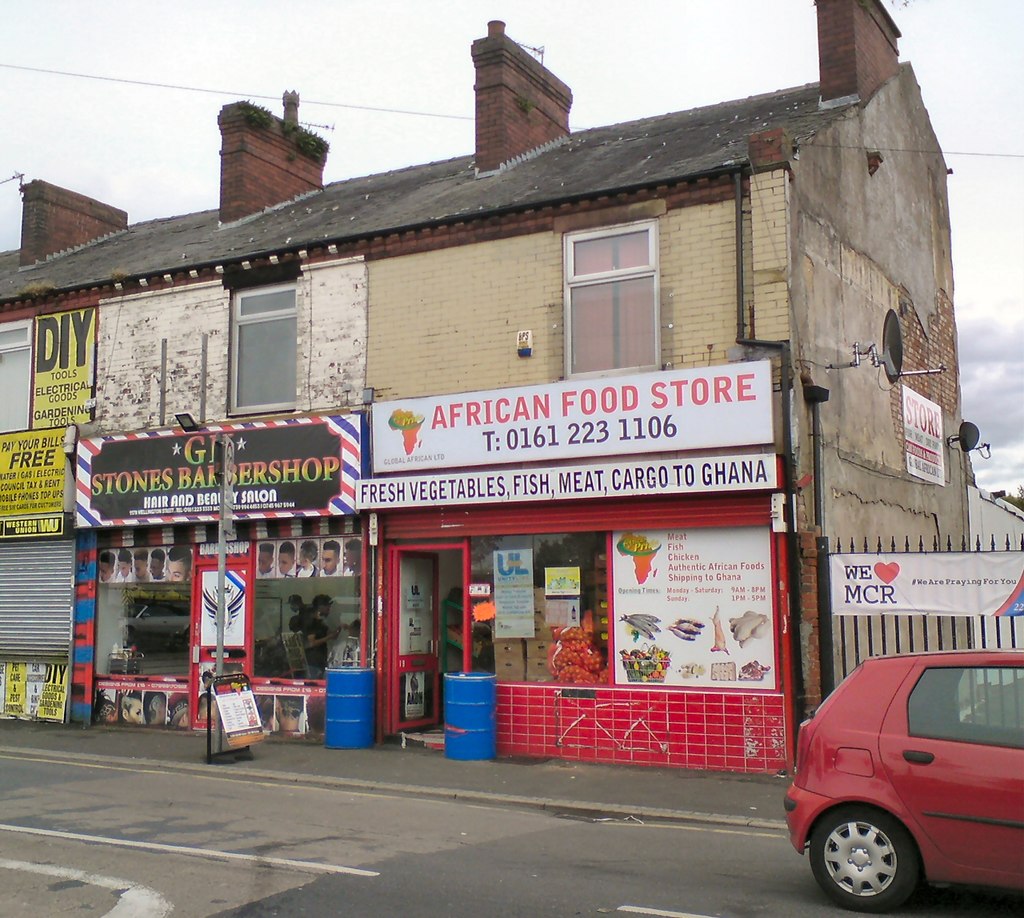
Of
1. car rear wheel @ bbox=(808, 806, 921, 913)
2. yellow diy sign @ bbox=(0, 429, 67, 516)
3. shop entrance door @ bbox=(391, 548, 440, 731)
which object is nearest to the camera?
car rear wheel @ bbox=(808, 806, 921, 913)

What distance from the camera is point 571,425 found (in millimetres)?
13102

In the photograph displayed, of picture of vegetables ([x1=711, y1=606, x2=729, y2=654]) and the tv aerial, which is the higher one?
the tv aerial

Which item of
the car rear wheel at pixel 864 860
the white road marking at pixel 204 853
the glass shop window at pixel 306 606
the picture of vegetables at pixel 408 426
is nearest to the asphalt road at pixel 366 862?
the white road marking at pixel 204 853

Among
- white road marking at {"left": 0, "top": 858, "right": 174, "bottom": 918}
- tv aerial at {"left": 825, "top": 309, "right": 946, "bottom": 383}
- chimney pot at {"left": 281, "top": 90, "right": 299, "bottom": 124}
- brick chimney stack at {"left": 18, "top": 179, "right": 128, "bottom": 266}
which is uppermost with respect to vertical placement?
chimney pot at {"left": 281, "top": 90, "right": 299, "bottom": 124}

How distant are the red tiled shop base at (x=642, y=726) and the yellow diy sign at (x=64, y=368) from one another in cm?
828

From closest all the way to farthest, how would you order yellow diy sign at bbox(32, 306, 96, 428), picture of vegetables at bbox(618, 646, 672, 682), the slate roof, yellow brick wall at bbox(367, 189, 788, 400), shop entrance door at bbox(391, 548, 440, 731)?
yellow brick wall at bbox(367, 189, 788, 400) < picture of vegetables at bbox(618, 646, 672, 682) < the slate roof < shop entrance door at bbox(391, 548, 440, 731) < yellow diy sign at bbox(32, 306, 96, 428)

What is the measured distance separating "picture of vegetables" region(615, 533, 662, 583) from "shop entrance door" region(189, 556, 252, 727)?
218 inches

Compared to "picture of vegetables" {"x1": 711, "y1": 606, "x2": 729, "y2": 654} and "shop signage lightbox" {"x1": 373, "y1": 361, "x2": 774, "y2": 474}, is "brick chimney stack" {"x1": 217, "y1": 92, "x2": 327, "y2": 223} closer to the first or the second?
"shop signage lightbox" {"x1": 373, "y1": 361, "x2": 774, "y2": 474}

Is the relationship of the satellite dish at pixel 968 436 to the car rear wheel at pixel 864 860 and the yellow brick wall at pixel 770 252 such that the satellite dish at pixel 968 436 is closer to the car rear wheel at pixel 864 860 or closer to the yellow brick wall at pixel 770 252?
the yellow brick wall at pixel 770 252

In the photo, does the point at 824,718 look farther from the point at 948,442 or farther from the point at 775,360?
the point at 948,442

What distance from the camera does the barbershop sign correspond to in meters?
12.0

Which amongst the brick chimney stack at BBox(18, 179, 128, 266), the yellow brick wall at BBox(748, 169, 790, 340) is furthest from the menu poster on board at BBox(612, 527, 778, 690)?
the brick chimney stack at BBox(18, 179, 128, 266)

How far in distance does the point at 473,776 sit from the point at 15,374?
10.9m

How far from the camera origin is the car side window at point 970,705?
20.6 ft
